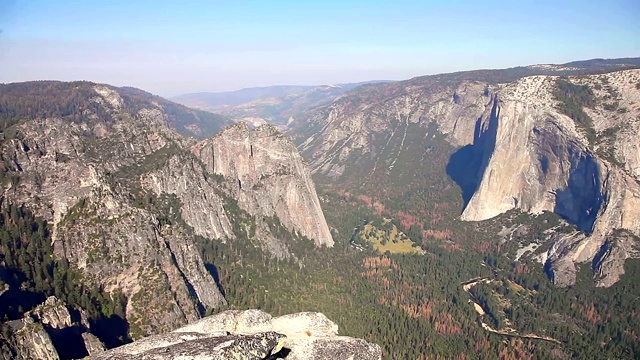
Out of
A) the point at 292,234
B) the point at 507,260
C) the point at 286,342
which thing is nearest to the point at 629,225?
the point at 507,260

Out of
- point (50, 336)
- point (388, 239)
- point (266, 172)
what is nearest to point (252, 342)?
point (50, 336)

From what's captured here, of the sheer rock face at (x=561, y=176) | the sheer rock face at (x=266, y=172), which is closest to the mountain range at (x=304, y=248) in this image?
the sheer rock face at (x=266, y=172)

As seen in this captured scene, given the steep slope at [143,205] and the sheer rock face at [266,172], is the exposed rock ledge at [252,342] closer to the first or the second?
the steep slope at [143,205]

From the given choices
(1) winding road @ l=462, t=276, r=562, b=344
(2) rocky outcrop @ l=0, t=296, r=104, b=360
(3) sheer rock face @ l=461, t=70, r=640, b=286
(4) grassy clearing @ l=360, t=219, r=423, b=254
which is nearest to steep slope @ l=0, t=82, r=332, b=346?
(2) rocky outcrop @ l=0, t=296, r=104, b=360

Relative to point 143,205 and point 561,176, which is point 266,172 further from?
point 561,176

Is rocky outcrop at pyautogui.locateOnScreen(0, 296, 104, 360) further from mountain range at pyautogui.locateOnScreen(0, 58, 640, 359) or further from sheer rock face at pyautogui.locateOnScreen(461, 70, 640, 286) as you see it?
sheer rock face at pyautogui.locateOnScreen(461, 70, 640, 286)

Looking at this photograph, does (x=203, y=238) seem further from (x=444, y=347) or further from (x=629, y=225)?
(x=629, y=225)
